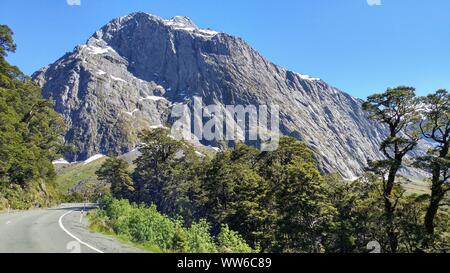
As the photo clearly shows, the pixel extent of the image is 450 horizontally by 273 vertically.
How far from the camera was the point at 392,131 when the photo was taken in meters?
32.0

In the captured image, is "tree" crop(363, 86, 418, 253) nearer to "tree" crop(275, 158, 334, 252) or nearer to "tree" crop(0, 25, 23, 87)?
"tree" crop(275, 158, 334, 252)

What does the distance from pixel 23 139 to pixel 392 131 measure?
5683 centimetres

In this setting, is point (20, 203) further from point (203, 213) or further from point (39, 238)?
point (39, 238)

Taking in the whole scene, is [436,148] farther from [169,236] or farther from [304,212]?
[169,236]

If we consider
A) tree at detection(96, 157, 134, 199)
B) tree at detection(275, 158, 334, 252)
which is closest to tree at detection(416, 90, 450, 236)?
tree at detection(275, 158, 334, 252)

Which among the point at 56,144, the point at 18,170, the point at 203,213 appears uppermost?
the point at 56,144

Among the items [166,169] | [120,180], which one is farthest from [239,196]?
[120,180]

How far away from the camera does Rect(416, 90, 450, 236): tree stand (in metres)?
27.8

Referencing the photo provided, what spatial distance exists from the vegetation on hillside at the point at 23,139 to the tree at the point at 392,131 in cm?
4166
